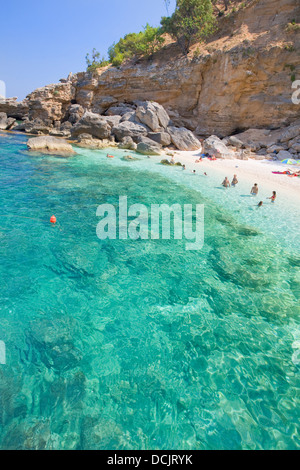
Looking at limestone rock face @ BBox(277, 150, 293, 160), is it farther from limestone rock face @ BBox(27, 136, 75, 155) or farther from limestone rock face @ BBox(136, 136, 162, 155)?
limestone rock face @ BBox(27, 136, 75, 155)

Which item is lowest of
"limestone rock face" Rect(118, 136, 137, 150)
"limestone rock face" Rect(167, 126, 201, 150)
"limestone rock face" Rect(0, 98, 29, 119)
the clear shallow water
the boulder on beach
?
the clear shallow water

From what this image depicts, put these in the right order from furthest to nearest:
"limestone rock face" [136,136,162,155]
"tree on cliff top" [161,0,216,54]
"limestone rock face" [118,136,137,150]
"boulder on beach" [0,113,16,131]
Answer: "boulder on beach" [0,113,16,131], "tree on cliff top" [161,0,216,54], "limestone rock face" [118,136,137,150], "limestone rock face" [136,136,162,155]

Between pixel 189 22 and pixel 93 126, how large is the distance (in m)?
22.0

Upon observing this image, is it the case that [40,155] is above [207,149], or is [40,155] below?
below

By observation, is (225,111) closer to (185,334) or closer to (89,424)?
(185,334)

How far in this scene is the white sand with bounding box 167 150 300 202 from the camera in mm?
16703

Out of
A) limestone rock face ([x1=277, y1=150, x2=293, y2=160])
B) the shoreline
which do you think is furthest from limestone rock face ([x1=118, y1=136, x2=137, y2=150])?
limestone rock face ([x1=277, y1=150, x2=293, y2=160])

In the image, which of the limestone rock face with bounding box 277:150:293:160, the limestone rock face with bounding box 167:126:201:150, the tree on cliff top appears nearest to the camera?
the limestone rock face with bounding box 277:150:293:160

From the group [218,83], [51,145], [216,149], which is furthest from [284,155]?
[51,145]

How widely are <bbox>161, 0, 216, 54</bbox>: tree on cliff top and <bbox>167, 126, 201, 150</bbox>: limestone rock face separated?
1489cm
